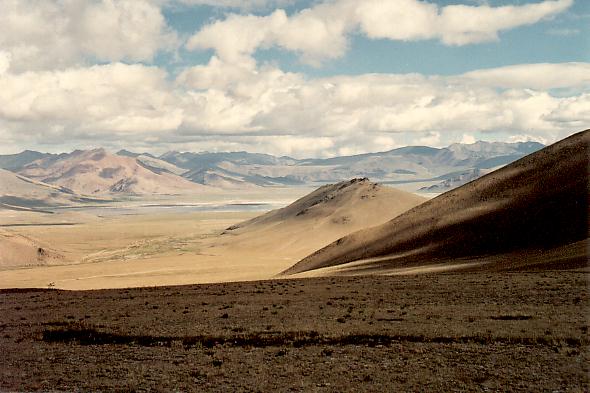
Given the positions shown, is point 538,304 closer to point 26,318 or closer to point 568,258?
point 568,258

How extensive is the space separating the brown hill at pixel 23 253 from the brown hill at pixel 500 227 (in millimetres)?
93591

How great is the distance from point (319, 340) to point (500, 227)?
184ft

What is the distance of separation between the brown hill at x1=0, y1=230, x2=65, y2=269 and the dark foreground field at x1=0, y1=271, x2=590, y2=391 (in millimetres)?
128538

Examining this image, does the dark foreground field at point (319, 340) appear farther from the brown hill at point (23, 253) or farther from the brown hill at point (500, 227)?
the brown hill at point (23, 253)

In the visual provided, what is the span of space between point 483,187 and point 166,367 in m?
86.5

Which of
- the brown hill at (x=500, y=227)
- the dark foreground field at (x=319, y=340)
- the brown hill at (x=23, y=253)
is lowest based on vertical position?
the brown hill at (x=23, y=253)

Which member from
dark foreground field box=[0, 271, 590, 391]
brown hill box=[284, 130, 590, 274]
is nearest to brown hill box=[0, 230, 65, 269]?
brown hill box=[284, 130, 590, 274]

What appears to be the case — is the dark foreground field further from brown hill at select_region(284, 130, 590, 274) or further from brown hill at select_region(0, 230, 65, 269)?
brown hill at select_region(0, 230, 65, 269)

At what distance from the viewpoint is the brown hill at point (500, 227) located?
64.5 meters

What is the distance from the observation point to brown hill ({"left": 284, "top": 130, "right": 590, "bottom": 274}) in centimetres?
6446

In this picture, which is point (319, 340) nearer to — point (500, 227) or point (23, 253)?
point (500, 227)

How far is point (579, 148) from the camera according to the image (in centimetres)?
9444

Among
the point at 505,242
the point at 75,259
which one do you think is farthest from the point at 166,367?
the point at 75,259

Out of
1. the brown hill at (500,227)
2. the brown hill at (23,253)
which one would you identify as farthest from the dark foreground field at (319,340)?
the brown hill at (23,253)
